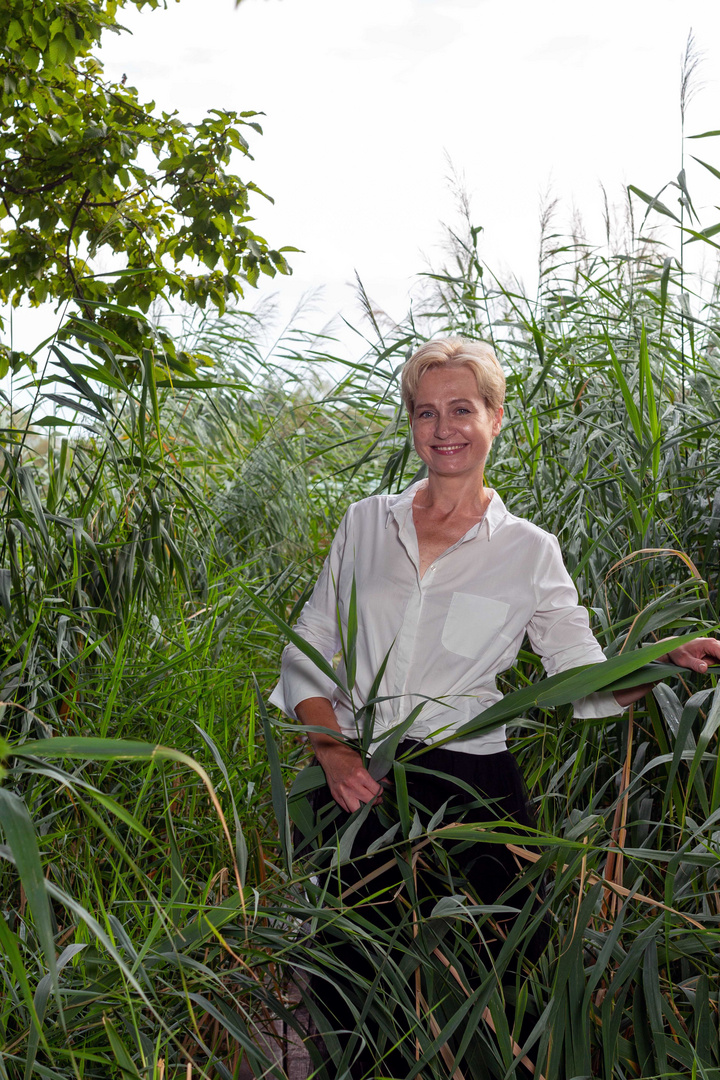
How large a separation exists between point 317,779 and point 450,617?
35 centimetres

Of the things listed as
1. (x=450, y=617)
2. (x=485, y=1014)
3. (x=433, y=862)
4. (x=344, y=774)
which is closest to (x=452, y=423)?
(x=450, y=617)

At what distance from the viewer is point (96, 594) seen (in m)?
2.19

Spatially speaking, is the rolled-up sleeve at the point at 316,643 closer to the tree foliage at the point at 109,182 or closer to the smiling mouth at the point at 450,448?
the smiling mouth at the point at 450,448

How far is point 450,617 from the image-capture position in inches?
61.1

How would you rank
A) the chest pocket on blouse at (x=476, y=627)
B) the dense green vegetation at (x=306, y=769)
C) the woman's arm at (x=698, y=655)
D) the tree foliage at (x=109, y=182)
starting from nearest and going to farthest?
the dense green vegetation at (x=306, y=769) < the woman's arm at (x=698, y=655) < the chest pocket on blouse at (x=476, y=627) < the tree foliage at (x=109, y=182)

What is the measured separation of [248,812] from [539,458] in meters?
1.09

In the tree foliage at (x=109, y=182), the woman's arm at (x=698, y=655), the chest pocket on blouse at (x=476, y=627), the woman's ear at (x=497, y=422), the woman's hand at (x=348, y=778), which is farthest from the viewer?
the tree foliage at (x=109, y=182)

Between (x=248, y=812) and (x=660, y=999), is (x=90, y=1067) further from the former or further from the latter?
(x=660, y=999)

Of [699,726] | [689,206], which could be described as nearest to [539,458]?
[689,206]

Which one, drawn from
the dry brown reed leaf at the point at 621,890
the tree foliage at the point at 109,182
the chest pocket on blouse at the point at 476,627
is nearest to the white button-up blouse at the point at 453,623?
the chest pocket on blouse at the point at 476,627

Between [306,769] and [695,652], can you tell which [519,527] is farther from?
[306,769]

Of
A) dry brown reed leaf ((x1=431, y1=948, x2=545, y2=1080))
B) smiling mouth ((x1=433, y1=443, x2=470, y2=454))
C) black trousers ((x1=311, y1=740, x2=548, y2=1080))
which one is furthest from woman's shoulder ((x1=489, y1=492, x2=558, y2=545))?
dry brown reed leaf ((x1=431, y1=948, x2=545, y2=1080))

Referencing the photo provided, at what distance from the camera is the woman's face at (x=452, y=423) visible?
5.23 ft

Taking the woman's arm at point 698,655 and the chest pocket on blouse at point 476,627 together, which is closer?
the woman's arm at point 698,655
